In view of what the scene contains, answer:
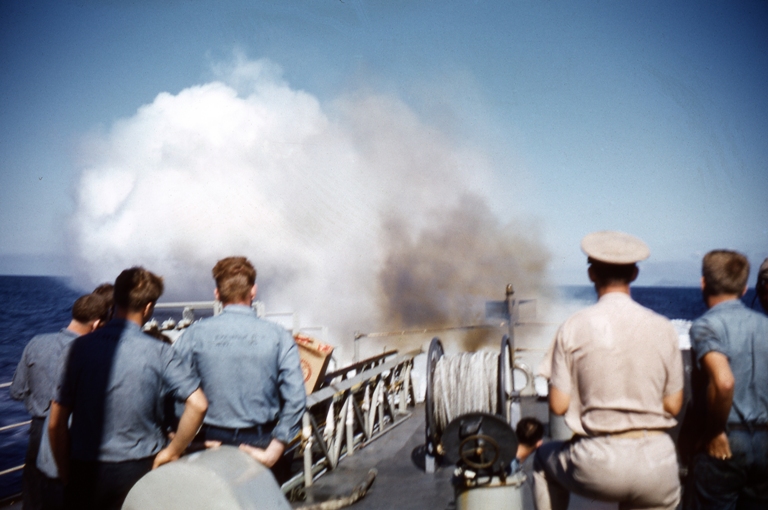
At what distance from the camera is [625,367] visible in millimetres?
2066

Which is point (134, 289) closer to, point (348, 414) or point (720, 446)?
point (720, 446)

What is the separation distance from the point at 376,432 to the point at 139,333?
493 centimetres

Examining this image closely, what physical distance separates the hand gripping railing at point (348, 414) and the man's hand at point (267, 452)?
203cm

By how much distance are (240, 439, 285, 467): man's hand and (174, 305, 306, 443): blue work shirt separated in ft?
0.12

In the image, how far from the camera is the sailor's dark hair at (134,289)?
2.43 metres

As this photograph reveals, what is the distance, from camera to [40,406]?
9.69 ft

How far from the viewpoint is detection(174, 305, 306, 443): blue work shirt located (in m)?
2.61

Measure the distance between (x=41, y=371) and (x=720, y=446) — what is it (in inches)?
142

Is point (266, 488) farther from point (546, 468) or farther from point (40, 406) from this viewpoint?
point (40, 406)

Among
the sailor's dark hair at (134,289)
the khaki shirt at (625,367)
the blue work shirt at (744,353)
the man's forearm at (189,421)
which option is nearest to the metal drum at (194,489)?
the man's forearm at (189,421)

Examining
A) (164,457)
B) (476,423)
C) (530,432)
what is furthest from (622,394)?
(164,457)

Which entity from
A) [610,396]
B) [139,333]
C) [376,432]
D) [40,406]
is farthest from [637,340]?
[376,432]

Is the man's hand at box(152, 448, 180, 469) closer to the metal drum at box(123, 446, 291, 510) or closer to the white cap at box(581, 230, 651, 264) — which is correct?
the metal drum at box(123, 446, 291, 510)

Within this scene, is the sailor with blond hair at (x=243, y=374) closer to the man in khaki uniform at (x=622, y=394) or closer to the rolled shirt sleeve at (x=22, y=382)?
the rolled shirt sleeve at (x=22, y=382)
